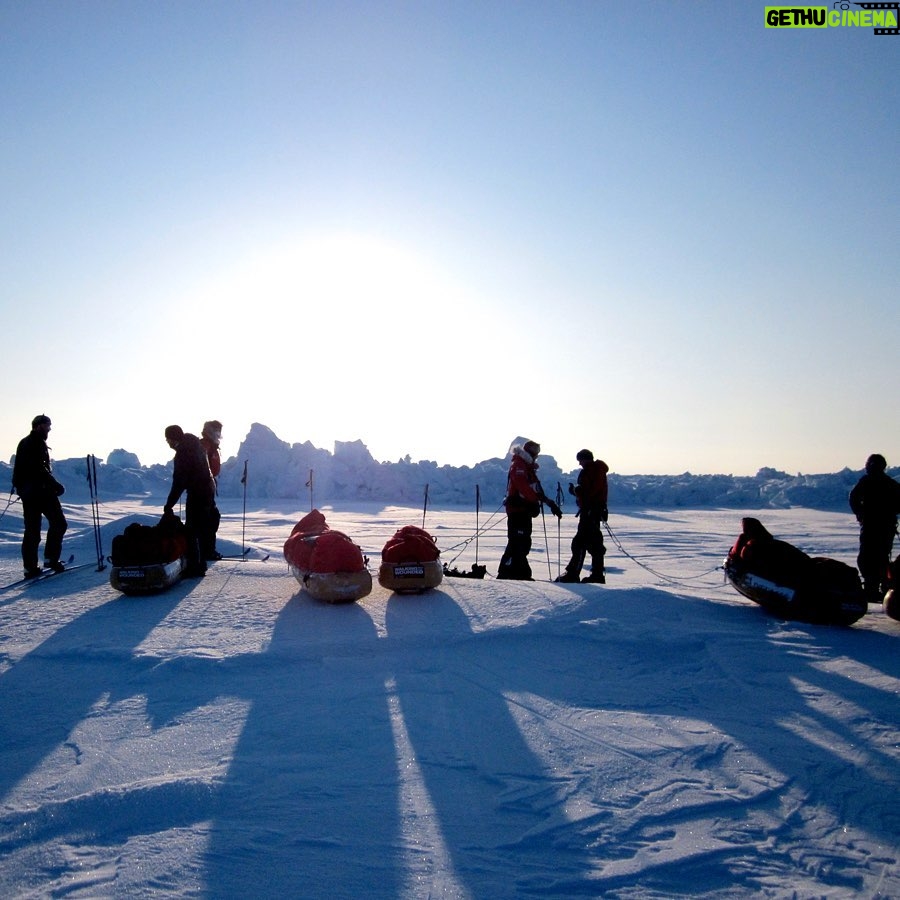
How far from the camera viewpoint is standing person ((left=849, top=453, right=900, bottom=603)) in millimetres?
6551

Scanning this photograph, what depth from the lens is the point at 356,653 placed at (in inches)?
168

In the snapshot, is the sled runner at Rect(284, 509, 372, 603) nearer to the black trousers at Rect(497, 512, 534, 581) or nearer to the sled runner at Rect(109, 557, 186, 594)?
the sled runner at Rect(109, 557, 186, 594)

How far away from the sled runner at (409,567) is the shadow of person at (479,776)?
1066 mm

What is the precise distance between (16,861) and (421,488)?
2823 cm

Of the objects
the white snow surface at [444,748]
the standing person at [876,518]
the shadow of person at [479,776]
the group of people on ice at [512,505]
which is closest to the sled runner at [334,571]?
the white snow surface at [444,748]

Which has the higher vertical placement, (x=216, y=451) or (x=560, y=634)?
(x=216, y=451)

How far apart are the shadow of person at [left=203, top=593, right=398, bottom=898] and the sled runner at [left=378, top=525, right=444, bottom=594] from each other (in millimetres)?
1350

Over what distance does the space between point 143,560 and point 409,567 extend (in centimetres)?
208

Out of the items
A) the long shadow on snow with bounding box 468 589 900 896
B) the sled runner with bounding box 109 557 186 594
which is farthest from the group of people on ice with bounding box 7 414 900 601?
the long shadow on snow with bounding box 468 589 900 896

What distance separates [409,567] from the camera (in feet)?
18.4

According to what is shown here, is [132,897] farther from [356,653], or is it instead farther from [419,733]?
[356,653]

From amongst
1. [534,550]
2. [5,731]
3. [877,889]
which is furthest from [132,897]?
[534,550]

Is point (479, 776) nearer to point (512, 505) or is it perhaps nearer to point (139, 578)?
point (139, 578)

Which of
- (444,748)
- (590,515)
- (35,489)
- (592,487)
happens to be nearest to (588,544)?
(590,515)
